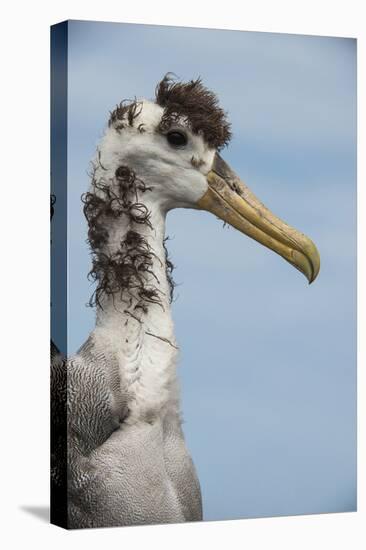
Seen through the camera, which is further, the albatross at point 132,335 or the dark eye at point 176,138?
the dark eye at point 176,138

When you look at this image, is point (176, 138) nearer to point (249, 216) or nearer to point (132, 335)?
point (249, 216)

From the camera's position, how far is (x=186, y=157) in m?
9.99

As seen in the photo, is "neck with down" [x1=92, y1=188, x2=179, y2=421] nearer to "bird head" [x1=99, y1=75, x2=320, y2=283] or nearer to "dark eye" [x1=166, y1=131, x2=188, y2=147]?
"bird head" [x1=99, y1=75, x2=320, y2=283]

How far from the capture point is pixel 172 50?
10.1m

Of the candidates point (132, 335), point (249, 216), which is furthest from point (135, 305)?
point (249, 216)

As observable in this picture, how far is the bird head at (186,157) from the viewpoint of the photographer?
987 cm

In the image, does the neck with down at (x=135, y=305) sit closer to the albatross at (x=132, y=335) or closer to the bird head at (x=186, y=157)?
the albatross at (x=132, y=335)

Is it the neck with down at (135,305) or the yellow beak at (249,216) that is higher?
the yellow beak at (249,216)

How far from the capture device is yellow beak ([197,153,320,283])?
10.1 m

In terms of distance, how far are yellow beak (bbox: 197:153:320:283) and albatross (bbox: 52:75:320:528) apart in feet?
0.11

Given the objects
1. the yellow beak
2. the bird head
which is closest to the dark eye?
the bird head

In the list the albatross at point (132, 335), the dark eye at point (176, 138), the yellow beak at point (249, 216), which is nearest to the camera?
the albatross at point (132, 335)

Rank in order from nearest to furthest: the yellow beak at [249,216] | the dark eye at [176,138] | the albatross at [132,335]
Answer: the albatross at [132,335] → the dark eye at [176,138] → the yellow beak at [249,216]

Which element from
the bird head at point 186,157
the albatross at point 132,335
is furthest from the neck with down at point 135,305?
the bird head at point 186,157
